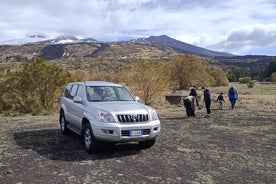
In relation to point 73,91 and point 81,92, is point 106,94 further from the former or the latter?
point 73,91

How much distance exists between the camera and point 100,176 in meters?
6.65

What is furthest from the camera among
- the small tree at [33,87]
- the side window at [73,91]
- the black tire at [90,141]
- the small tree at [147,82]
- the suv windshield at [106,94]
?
the small tree at [147,82]

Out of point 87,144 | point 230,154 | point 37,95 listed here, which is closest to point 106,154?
point 87,144

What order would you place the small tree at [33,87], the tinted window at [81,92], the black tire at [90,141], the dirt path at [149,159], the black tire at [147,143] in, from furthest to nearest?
1. the small tree at [33,87]
2. the tinted window at [81,92]
3. the black tire at [147,143]
4. the black tire at [90,141]
5. the dirt path at [149,159]

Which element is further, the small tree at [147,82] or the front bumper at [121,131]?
the small tree at [147,82]

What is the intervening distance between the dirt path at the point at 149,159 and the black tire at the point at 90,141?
0.17 metres

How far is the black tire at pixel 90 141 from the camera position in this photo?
8.27 metres

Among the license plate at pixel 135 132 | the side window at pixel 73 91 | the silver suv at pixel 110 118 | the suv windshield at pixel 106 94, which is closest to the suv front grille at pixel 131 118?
the silver suv at pixel 110 118

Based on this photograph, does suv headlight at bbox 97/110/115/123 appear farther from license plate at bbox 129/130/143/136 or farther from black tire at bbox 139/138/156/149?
black tire at bbox 139/138/156/149

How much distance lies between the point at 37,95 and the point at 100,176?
15986mm

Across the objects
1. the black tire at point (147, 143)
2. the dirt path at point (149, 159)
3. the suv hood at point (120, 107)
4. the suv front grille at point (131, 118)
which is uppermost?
the suv hood at point (120, 107)

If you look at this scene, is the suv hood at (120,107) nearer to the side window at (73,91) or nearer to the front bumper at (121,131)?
the front bumper at (121,131)

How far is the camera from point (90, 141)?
8.38 metres

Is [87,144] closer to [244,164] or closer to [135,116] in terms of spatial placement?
[135,116]
